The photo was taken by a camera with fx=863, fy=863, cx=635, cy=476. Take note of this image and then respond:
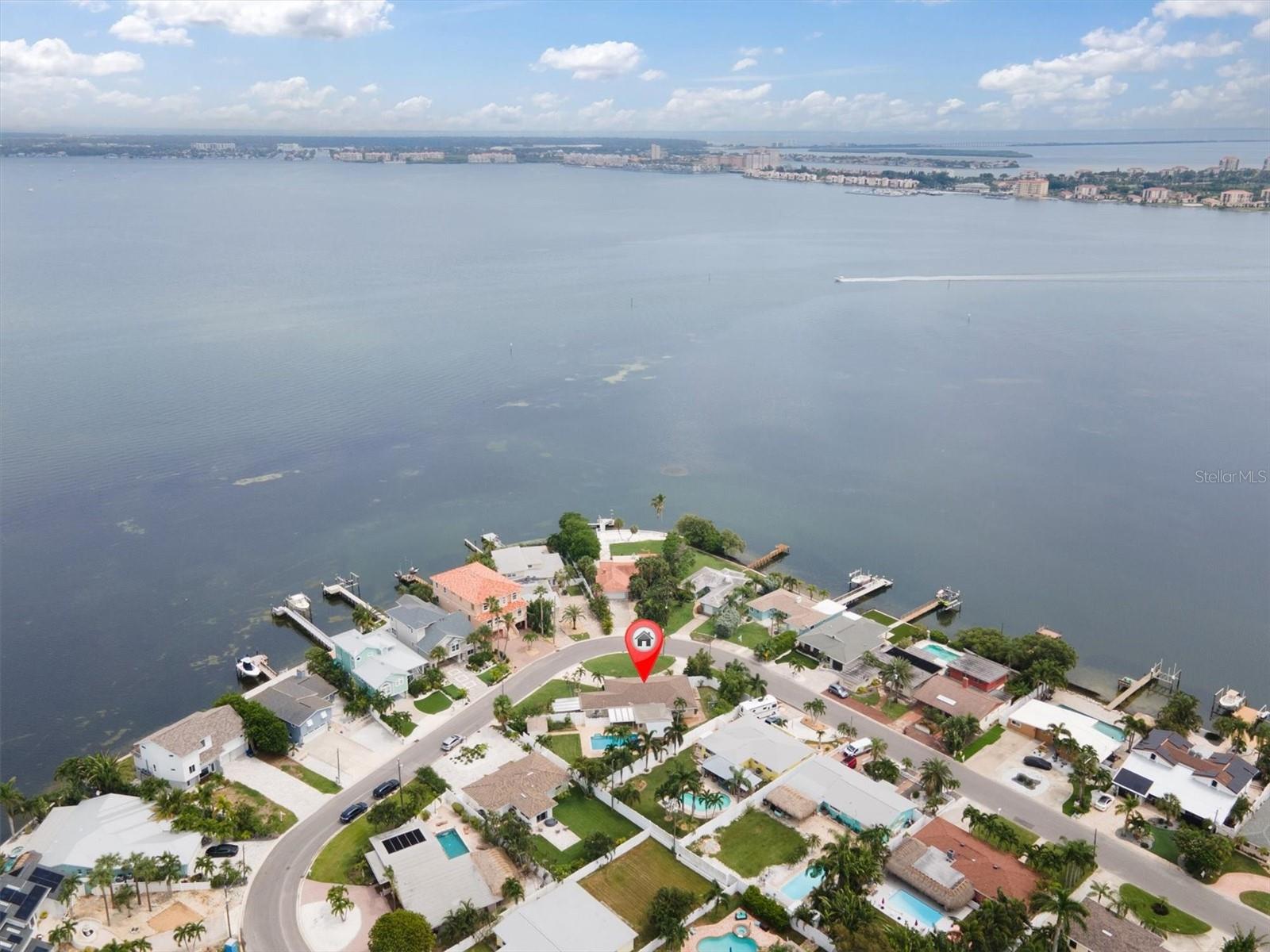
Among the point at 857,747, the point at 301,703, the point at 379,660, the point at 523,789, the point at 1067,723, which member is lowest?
the point at 1067,723

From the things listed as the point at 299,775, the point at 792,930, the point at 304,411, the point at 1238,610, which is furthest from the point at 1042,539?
the point at 304,411

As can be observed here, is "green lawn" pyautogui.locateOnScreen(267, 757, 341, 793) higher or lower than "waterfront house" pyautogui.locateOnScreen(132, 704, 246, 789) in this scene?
lower

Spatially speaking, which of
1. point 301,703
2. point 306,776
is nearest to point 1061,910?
point 306,776

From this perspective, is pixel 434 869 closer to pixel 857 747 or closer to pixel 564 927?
pixel 564 927

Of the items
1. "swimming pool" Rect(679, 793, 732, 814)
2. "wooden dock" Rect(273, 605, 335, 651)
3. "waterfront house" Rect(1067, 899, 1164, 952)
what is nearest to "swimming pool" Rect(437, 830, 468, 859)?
"swimming pool" Rect(679, 793, 732, 814)

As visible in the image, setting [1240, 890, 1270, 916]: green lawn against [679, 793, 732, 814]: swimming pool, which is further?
[679, 793, 732, 814]: swimming pool

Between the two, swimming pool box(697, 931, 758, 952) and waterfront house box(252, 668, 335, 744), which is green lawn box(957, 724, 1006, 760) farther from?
waterfront house box(252, 668, 335, 744)

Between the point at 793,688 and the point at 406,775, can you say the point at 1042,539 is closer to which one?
the point at 793,688
